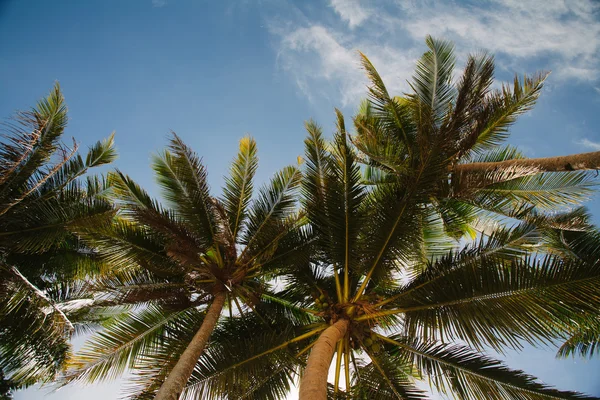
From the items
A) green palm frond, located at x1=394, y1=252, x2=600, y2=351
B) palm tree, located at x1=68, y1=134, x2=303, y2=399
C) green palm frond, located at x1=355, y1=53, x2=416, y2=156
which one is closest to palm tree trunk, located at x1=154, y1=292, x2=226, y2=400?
palm tree, located at x1=68, y1=134, x2=303, y2=399

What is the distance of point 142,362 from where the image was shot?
6449 millimetres

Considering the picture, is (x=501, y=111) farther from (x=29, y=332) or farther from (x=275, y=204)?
(x=29, y=332)

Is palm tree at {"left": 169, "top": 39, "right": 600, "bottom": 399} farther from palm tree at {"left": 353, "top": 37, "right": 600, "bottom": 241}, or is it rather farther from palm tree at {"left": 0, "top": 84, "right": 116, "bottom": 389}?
palm tree at {"left": 0, "top": 84, "right": 116, "bottom": 389}

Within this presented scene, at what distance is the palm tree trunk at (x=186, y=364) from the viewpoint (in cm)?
510

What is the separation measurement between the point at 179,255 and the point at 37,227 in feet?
11.4

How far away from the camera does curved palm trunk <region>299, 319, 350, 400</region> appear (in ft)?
14.0

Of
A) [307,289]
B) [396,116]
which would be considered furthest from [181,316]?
[396,116]

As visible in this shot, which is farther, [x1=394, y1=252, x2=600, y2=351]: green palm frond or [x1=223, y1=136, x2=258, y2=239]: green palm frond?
[x1=223, y1=136, x2=258, y2=239]: green palm frond

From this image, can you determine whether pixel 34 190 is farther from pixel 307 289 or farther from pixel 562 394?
pixel 562 394

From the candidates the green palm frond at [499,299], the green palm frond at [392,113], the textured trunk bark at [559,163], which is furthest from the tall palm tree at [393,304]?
the green palm frond at [392,113]

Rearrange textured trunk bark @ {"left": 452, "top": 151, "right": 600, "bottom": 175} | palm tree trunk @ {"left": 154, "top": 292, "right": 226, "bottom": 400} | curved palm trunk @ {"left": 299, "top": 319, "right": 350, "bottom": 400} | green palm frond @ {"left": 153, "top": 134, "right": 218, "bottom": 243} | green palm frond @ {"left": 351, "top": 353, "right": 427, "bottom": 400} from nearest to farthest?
curved palm trunk @ {"left": 299, "top": 319, "right": 350, "bottom": 400} < palm tree trunk @ {"left": 154, "top": 292, "right": 226, "bottom": 400} < textured trunk bark @ {"left": 452, "top": 151, "right": 600, "bottom": 175} < green palm frond @ {"left": 351, "top": 353, "right": 427, "bottom": 400} < green palm frond @ {"left": 153, "top": 134, "right": 218, "bottom": 243}

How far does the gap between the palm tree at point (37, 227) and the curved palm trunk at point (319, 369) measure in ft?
13.1

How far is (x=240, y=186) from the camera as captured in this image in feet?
27.4

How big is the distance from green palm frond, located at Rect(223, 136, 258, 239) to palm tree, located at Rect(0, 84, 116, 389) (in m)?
2.38
